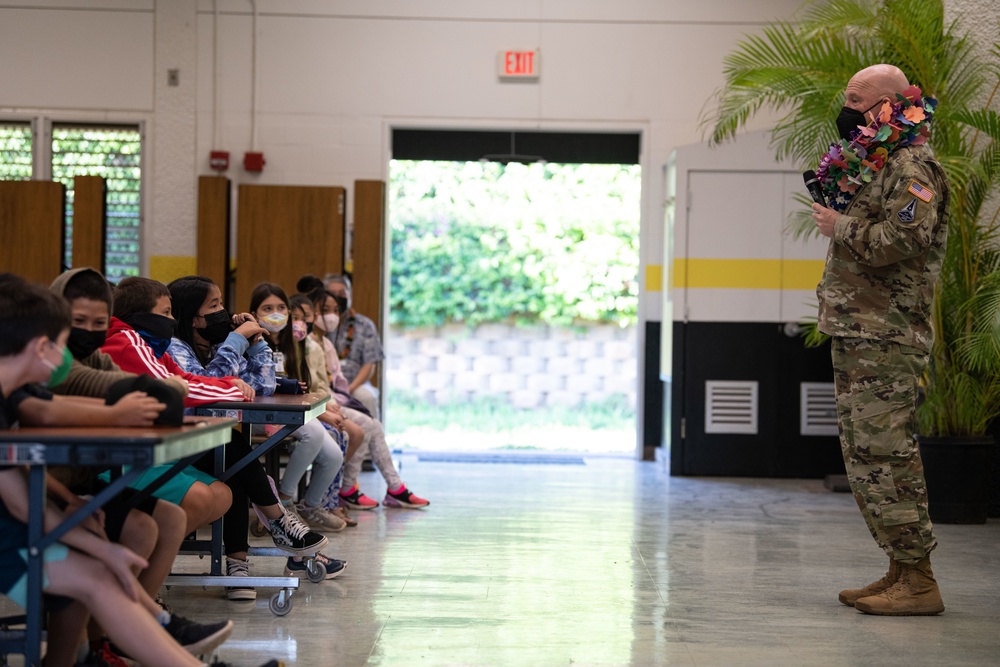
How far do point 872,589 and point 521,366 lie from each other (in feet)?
24.5

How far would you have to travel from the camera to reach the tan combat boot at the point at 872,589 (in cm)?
343

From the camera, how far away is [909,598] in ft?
11.0

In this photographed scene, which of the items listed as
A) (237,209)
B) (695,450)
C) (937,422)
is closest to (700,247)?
(695,450)

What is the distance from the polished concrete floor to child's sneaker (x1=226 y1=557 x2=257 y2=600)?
0.03 metres

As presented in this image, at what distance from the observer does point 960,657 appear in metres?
2.89

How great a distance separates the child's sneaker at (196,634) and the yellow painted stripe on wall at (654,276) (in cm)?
573

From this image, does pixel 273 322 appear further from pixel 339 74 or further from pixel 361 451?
pixel 339 74

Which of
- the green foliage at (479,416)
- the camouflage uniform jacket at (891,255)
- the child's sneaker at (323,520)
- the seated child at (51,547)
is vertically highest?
the camouflage uniform jacket at (891,255)

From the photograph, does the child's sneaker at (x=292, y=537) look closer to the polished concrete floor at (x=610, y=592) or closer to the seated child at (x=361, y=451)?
the polished concrete floor at (x=610, y=592)

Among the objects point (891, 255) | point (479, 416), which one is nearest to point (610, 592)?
point (891, 255)

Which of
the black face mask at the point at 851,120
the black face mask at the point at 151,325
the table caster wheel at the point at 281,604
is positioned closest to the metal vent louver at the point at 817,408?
the black face mask at the point at 851,120

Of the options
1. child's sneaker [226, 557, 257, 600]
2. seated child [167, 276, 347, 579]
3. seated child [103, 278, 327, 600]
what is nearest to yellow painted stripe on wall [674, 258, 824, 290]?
seated child [167, 276, 347, 579]

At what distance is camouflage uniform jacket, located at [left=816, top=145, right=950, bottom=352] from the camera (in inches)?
129

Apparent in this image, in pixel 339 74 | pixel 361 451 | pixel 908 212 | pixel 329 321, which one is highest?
pixel 339 74
